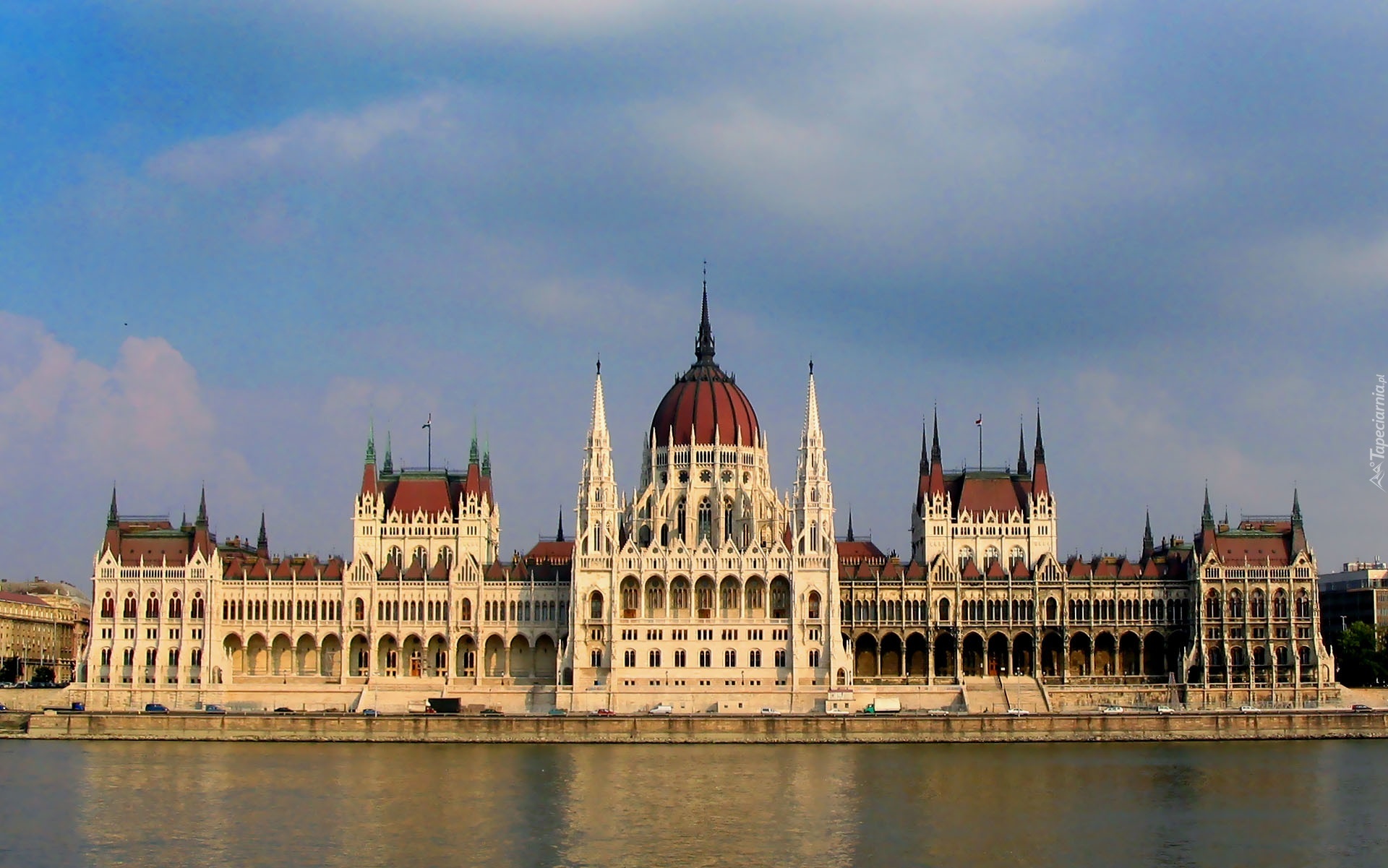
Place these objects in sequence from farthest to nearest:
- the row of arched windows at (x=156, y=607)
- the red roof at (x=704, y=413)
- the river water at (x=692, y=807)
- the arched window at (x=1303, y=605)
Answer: the red roof at (x=704, y=413), the arched window at (x=1303, y=605), the row of arched windows at (x=156, y=607), the river water at (x=692, y=807)

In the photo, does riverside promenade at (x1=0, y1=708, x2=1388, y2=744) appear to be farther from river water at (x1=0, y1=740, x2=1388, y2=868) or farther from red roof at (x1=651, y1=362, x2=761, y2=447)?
red roof at (x1=651, y1=362, x2=761, y2=447)

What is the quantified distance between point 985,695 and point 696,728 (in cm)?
2404

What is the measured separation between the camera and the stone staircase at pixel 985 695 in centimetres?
13500

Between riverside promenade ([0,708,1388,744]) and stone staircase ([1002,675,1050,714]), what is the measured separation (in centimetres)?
1016

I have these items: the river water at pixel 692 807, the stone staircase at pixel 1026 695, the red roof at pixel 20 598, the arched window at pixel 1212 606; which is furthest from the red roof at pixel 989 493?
the red roof at pixel 20 598

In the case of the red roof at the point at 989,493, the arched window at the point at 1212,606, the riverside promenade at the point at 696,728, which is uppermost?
the red roof at the point at 989,493

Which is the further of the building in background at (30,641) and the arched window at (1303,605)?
the building in background at (30,641)

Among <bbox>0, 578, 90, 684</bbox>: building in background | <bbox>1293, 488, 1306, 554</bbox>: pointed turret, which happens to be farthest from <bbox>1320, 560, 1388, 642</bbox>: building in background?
<bbox>0, 578, 90, 684</bbox>: building in background

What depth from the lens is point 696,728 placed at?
124 m

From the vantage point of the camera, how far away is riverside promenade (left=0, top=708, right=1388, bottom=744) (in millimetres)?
122688

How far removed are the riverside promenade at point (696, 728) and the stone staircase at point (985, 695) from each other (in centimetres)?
999

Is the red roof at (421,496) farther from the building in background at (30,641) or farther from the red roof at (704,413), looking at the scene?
the building in background at (30,641)

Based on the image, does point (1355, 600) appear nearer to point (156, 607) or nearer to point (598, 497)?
point (598, 497)

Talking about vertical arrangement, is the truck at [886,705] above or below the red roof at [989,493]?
below
